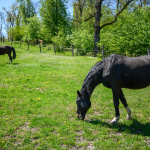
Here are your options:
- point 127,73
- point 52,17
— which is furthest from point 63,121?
point 52,17

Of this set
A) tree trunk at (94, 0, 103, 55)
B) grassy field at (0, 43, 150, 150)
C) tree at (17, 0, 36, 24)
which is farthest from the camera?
tree at (17, 0, 36, 24)

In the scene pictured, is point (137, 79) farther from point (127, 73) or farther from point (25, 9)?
point (25, 9)

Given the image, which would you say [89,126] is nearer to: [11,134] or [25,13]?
[11,134]

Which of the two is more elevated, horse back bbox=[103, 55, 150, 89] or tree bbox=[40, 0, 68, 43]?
tree bbox=[40, 0, 68, 43]

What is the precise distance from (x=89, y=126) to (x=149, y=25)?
13133 mm

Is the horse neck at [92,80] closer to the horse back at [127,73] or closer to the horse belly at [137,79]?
the horse back at [127,73]

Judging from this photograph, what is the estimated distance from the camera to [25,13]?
147 ft

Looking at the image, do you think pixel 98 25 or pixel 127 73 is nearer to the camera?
pixel 127 73

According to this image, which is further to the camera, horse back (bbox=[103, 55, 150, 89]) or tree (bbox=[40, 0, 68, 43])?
tree (bbox=[40, 0, 68, 43])

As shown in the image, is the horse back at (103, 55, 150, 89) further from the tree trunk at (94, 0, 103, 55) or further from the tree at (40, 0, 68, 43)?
the tree at (40, 0, 68, 43)

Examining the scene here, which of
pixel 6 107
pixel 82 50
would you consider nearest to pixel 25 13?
pixel 82 50

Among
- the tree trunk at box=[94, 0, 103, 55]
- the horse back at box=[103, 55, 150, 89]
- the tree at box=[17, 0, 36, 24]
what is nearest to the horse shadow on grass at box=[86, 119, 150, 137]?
the horse back at box=[103, 55, 150, 89]

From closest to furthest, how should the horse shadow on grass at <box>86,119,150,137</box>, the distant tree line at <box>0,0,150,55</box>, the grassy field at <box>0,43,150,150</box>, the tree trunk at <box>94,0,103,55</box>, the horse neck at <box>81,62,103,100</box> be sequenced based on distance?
the grassy field at <box>0,43,150,150</box>
the horse shadow on grass at <box>86,119,150,137</box>
the horse neck at <box>81,62,103,100</box>
the distant tree line at <box>0,0,150,55</box>
the tree trunk at <box>94,0,103,55</box>

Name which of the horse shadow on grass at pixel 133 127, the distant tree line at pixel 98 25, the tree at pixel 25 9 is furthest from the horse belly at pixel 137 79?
the tree at pixel 25 9
